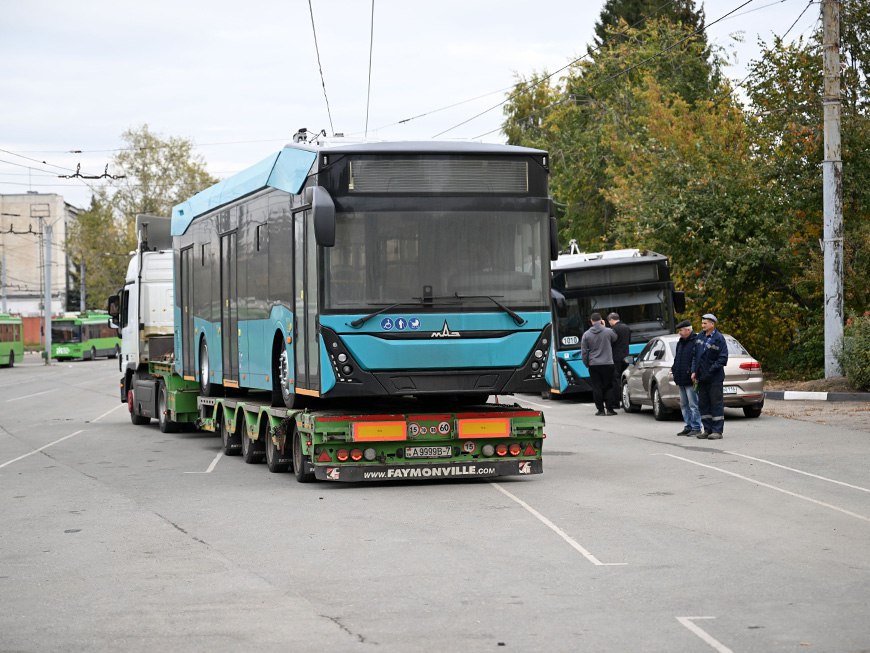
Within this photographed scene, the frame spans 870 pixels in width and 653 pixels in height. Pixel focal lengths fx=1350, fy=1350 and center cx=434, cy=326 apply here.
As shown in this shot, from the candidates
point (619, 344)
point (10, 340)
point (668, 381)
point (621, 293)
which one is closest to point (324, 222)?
point (668, 381)

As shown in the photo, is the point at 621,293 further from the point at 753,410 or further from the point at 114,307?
the point at 114,307

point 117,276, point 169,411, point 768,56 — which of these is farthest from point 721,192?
point 117,276

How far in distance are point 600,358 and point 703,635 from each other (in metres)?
18.0

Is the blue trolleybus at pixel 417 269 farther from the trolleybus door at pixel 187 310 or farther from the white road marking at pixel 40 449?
the trolleybus door at pixel 187 310

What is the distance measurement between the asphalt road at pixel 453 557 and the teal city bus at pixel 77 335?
69879mm

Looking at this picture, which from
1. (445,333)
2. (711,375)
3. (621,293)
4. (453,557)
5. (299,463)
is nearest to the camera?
(453,557)

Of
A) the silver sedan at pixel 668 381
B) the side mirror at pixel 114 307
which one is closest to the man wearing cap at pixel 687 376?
the silver sedan at pixel 668 381

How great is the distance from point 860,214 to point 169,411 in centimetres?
1709

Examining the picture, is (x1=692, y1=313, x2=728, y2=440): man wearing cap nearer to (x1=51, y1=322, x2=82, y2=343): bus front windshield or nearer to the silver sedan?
the silver sedan

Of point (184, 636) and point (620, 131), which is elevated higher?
point (620, 131)

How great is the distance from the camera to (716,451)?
691 inches

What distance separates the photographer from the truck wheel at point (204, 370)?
19.7 m

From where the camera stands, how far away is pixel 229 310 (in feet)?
58.2

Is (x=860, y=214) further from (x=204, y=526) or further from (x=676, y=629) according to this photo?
(x=676, y=629)
